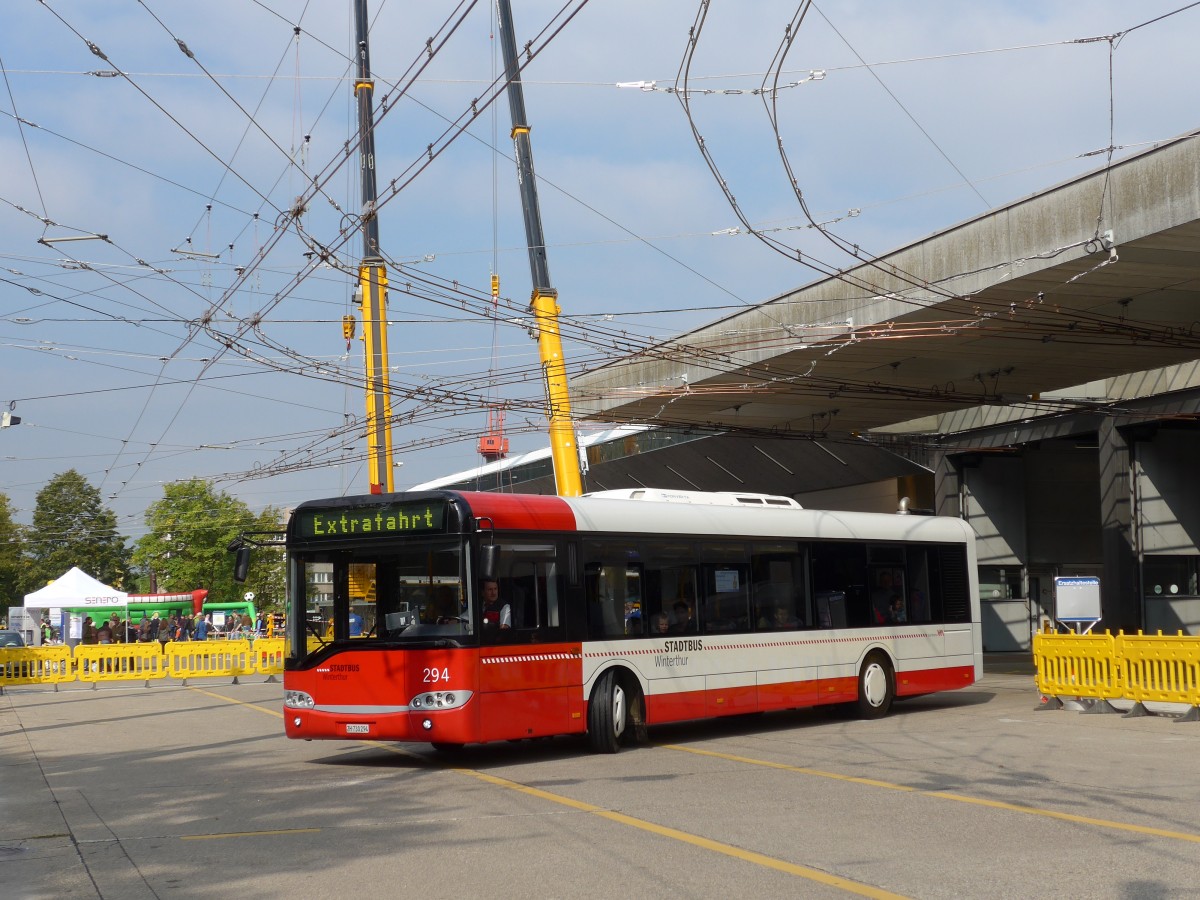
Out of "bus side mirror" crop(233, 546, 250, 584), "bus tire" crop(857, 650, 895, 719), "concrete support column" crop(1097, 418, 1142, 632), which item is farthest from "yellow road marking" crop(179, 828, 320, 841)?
"concrete support column" crop(1097, 418, 1142, 632)

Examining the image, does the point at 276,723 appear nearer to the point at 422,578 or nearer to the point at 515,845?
the point at 422,578

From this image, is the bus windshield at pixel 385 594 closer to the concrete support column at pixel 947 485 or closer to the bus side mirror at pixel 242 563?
the bus side mirror at pixel 242 563

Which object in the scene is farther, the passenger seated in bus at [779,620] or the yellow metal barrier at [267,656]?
the yellow metal barrier at [267,656]

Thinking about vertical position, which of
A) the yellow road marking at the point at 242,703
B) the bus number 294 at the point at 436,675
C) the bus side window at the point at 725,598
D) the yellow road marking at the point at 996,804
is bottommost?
the yellow road marking at the point at 242,703

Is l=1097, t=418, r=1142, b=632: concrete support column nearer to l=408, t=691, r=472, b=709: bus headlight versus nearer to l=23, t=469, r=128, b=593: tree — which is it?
l=408, t=691, r=472, b=709: bus headlight

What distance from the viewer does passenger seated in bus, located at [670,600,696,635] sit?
15133mm

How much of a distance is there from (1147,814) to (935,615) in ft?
32.5

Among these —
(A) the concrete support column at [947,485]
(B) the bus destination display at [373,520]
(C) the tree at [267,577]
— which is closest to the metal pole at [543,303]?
(B) the bus destination display at [373,520]

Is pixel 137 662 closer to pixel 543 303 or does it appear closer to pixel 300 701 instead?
pixel 543 303

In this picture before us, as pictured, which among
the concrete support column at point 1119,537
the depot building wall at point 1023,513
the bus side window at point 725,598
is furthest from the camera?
the depot building wall at point 1023,513

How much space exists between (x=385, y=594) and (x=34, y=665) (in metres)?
19.9

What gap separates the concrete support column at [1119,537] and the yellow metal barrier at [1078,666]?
43.2 feet

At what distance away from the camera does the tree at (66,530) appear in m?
90.1

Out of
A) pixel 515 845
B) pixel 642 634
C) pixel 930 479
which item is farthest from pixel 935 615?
pixel 930 479
